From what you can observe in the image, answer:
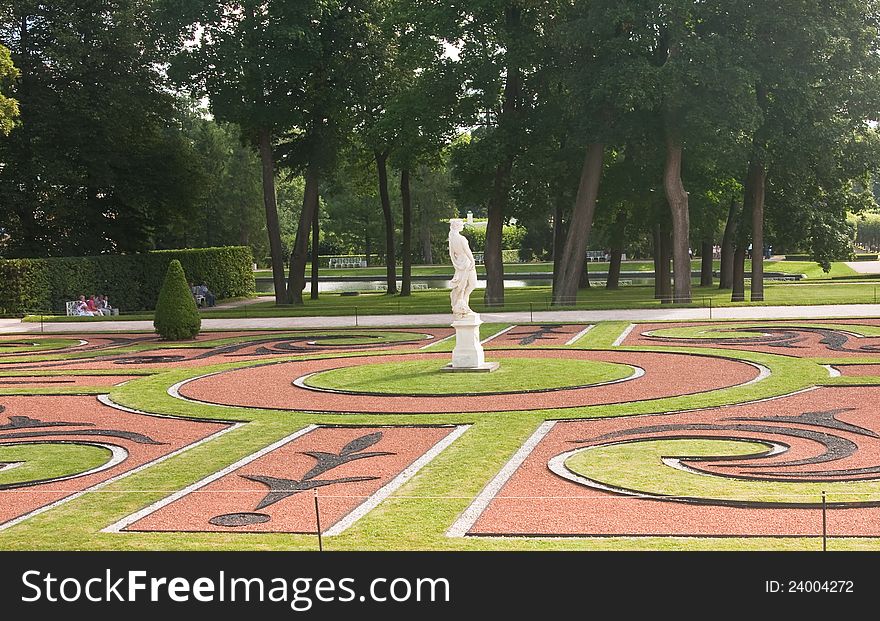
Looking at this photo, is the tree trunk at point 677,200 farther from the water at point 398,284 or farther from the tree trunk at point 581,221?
the water at point 398,284

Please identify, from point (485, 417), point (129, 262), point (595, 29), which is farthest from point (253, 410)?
point (129, 262)

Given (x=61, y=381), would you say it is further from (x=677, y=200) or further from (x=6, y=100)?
(x=677, y=200)

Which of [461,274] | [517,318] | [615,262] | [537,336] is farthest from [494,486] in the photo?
[615,262]

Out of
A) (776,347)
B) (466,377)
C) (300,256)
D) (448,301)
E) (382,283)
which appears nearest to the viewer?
(466,377)

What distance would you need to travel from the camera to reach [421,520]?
1130cm

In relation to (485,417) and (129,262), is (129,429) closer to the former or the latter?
(485,417)

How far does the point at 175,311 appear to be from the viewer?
106ft

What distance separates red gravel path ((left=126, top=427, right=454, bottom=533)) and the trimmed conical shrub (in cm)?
1680

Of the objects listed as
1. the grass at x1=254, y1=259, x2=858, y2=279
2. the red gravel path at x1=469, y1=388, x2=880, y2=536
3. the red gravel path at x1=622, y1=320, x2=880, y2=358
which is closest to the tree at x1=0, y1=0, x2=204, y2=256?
the red gravel path at x1=622, y1=320, x2=880, y2=358

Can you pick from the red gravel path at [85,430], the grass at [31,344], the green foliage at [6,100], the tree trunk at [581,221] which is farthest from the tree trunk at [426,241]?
the red gravel path at [85,430]

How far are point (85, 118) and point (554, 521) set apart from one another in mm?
41995

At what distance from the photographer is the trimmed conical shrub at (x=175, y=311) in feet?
106

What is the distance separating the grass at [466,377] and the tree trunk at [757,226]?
21256 mm

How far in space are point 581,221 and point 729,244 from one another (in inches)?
471
